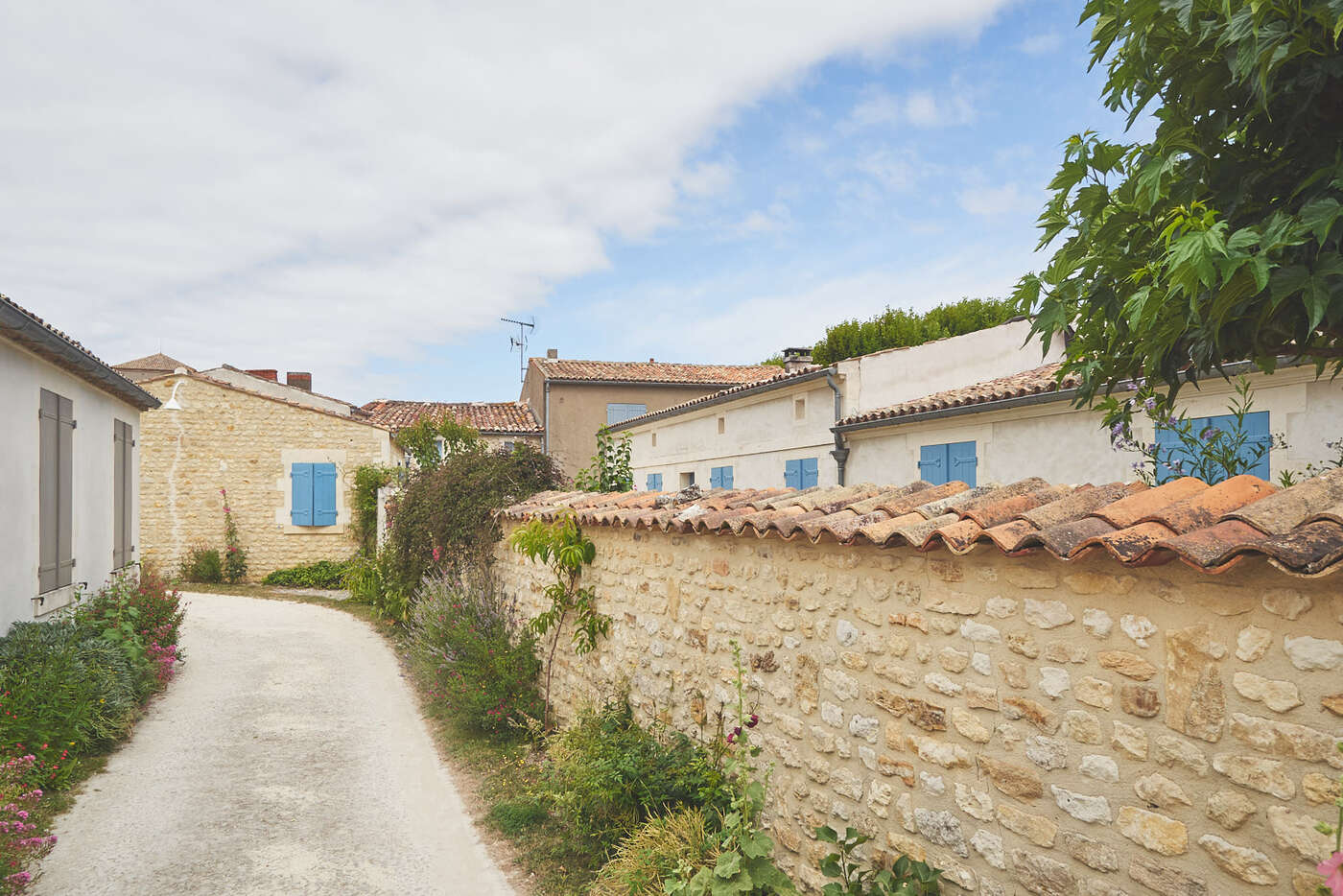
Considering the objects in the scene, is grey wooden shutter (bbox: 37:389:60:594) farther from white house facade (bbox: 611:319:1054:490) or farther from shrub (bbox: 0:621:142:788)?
white house facade (bbox: 611:319:1054:490)

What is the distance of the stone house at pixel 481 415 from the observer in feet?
81.6

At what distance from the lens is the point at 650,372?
27.8 m

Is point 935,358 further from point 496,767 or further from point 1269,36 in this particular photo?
point 1269,36

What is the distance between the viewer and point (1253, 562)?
1958mm

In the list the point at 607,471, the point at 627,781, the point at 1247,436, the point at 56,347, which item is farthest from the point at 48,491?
the point at 1247,436

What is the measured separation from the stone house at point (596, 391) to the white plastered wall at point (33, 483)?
16.8 meters

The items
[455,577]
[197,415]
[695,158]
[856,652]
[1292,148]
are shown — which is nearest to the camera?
[1292,148]

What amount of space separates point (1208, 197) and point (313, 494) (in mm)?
18289

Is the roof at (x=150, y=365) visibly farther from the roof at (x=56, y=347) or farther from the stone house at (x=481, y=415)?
the roof at (x=56, y=347)

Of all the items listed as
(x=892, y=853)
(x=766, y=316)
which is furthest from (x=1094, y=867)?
(x=766, y=316)

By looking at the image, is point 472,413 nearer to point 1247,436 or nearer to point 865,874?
point 1247,436

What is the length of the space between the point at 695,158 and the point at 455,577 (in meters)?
7.88

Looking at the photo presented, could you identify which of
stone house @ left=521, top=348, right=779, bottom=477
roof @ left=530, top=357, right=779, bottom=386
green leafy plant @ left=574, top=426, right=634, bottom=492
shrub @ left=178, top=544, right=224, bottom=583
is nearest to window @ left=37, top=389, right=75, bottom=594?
green leafy plant @ left=574, top=426, right=634, bottom=492

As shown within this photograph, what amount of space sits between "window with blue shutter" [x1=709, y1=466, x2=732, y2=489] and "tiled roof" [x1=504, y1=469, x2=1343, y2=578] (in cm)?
1202
